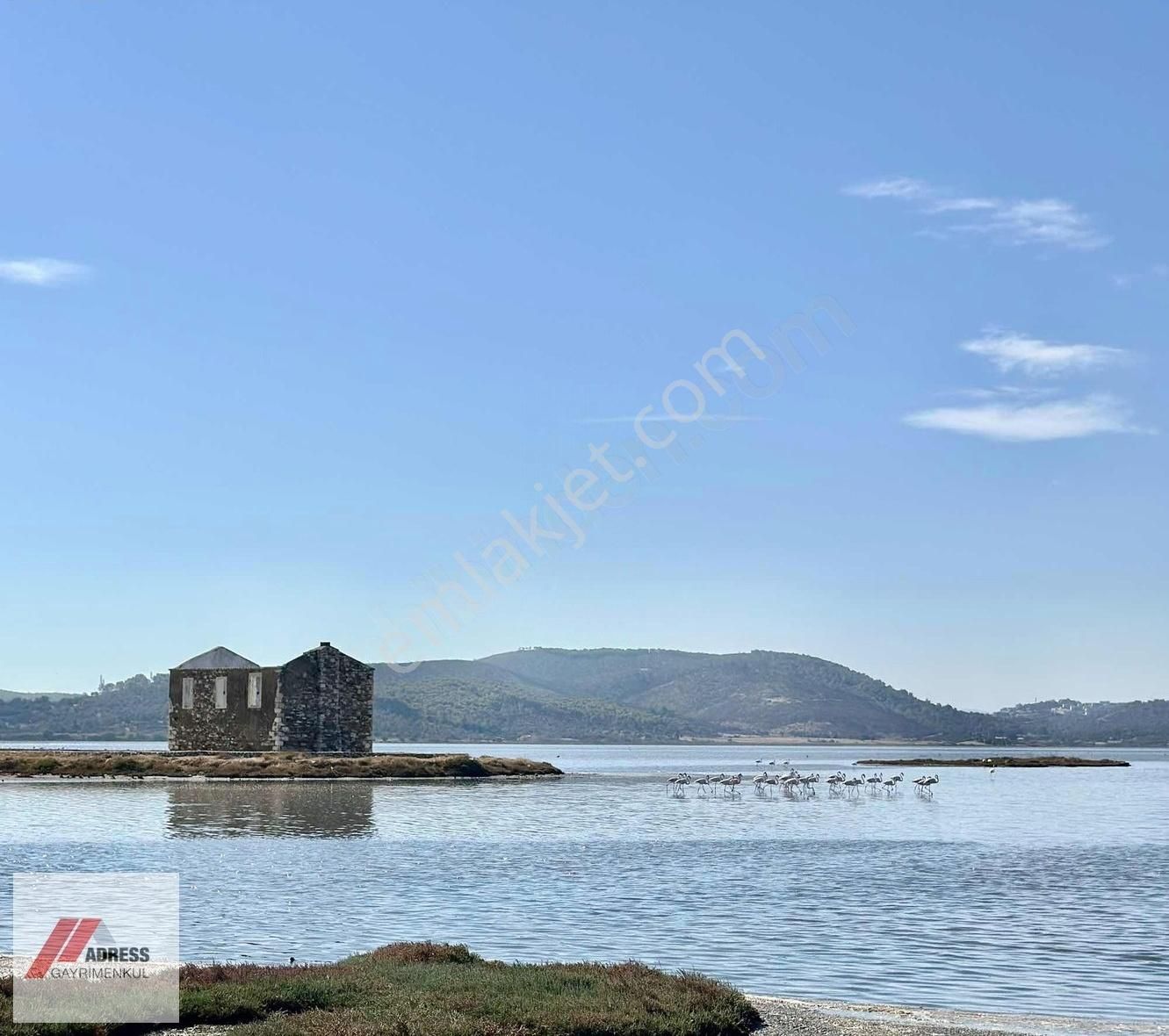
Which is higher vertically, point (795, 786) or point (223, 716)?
point (223, 716)

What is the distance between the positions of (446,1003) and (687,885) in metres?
19.8

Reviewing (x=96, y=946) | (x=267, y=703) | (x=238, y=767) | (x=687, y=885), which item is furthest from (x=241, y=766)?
(x=96, y=946)

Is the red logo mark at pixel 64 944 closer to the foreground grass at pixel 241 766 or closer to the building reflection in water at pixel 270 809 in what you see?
the building reflection in water at pixel 270 809

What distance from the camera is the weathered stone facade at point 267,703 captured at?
9456 centimetres

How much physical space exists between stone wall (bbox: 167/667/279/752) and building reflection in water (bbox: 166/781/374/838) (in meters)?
9.74

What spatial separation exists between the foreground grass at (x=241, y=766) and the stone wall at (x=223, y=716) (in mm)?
1742

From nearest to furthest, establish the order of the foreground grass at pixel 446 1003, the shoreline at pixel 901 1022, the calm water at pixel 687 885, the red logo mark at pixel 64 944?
the foreground grass at pixel 446 1003 → the shoreline at pixel 901 1022 → the red logo mark at pixel 64 944 → the calm water at pixel 687 885

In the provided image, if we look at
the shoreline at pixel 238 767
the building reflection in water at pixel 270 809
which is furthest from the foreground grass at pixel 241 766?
the building reflection in water at pixel 270 809

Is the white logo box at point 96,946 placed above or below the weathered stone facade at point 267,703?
below

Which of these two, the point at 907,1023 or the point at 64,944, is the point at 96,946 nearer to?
the point at 64,944

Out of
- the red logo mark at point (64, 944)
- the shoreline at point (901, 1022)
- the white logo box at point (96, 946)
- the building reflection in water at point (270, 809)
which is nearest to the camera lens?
the white logo box at point (96, 946)

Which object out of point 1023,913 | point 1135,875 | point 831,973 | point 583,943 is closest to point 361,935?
point 583,943

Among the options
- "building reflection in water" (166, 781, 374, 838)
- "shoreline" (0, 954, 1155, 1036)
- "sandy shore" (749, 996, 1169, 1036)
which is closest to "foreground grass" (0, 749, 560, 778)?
"building reflection in water" (166, 781, 374, 838)

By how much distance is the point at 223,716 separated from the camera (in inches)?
3792
